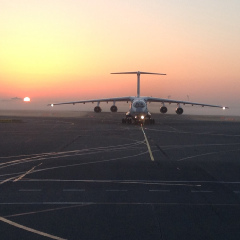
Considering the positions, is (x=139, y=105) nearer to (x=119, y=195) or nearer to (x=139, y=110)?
(x=139, y=110)

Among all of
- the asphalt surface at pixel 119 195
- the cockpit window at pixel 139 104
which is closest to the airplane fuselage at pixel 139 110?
the cockpit window at pixel 139 104

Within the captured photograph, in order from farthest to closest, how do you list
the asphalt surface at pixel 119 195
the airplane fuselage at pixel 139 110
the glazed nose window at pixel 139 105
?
the airplane fuselage at pixel 139 110, the glazed nose window at pixel 139 105, the asphalt surface at pixel 119 195

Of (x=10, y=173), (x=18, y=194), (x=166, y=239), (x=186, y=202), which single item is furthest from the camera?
(x=10, y=173)

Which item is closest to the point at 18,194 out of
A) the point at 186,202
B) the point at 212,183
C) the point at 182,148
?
the point at 186,202

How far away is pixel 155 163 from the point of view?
2014 cm

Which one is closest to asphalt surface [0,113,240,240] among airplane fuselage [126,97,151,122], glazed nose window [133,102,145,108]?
glazed nose window [133,102,145,108]

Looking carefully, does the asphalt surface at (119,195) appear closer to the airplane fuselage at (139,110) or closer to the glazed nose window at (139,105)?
the glazed nose window at (139,105)

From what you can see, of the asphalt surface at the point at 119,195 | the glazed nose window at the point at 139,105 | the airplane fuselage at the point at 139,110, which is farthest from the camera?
the airplane fuselage at the point at 139,110

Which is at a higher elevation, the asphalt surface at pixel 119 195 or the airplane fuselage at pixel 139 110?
the asphalt surface at pixel 119 195

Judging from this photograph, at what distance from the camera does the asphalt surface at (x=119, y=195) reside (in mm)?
9430

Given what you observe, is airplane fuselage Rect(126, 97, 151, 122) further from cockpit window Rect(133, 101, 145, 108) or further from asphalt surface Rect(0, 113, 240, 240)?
asphalt surface Rect(0, 113, 240, 240)

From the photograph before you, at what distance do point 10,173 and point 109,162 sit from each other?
205 inches

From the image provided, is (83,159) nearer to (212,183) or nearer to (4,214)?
(212,183)

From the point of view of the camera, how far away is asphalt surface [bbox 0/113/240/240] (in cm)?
943
